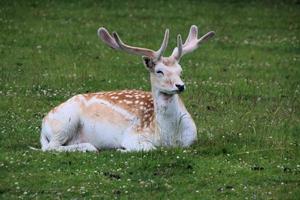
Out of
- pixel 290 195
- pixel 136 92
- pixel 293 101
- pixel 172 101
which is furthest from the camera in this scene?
pixel 293 101

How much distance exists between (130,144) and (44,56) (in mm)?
7272

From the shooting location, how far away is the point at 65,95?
1514cm

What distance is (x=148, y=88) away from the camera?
16.0 m

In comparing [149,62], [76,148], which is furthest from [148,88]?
[76,148]

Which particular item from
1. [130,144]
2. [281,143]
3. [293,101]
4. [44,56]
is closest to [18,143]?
[130,144]

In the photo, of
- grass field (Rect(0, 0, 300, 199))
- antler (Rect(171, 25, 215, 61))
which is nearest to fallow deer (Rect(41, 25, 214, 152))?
antler (Rect(171, 25, 215, 61))

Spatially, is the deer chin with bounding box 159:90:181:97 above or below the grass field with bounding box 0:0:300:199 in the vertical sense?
above

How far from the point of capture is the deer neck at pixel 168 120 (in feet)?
37.4

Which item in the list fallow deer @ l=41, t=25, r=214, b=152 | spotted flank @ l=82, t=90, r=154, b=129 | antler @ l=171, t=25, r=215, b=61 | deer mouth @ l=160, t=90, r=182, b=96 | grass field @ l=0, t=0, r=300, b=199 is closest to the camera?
grass field @ l=0, t=0, r=300, b=199

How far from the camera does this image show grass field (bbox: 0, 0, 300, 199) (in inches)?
390

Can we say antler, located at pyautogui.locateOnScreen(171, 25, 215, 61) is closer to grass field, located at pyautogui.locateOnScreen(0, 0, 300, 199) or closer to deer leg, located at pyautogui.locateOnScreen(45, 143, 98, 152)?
grass field, located at pyautogui.locateOnScreen(0, 0, 300, 199)

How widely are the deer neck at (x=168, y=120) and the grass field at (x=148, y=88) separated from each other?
27 centimetres

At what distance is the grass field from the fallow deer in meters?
0.31

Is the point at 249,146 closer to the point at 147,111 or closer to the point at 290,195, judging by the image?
the point at 147,111
